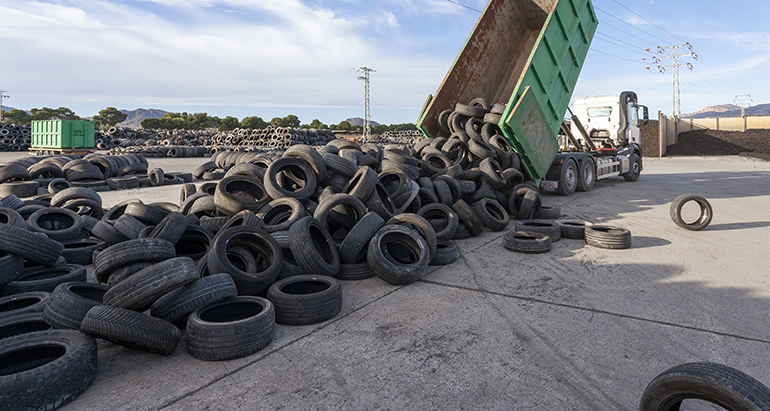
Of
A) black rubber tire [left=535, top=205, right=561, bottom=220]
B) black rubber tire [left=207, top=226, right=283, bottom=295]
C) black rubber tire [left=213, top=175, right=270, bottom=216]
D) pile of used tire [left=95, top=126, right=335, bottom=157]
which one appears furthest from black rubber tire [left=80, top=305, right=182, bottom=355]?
pile of used tire [left=95, top=126, right=335, bottom=157]

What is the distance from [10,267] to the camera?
4.12 meters

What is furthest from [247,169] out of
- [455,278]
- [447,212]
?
[455,278]

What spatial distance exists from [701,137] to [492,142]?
32977 millimetres

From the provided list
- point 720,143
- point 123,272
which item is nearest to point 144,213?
point 123,272

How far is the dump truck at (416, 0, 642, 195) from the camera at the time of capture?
30.3ft

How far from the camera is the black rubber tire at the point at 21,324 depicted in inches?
131

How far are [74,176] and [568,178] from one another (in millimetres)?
13550

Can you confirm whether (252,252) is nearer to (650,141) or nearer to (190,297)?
(190,297)

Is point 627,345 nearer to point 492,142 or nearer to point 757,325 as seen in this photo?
point 757,325

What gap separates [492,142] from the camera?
988 centimetres

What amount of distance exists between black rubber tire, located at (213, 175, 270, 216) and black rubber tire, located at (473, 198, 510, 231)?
3.62 meters

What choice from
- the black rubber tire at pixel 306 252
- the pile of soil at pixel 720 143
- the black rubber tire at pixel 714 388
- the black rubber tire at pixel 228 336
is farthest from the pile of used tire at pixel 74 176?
the pile of soil at pixel 720 143

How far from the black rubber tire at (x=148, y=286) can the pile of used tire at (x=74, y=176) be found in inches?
317

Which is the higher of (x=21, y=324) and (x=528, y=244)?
(x=528, y=244)
